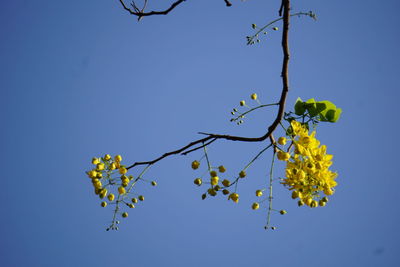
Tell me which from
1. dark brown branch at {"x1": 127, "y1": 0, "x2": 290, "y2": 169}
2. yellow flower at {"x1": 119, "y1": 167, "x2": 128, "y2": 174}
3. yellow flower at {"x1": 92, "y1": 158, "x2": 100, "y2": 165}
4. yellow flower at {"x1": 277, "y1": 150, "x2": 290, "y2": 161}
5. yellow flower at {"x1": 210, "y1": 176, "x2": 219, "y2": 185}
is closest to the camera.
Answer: dark brown branch at {"x1": 127, "y1": 0, "x2": 290, "y2": 169}

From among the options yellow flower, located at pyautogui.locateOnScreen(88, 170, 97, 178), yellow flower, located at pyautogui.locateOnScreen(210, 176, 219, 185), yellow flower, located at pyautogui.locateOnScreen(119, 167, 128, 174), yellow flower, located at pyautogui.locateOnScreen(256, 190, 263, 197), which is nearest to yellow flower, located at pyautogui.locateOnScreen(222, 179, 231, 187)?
yellow flower, located at pyautogui.locateOnScreen(210, 176, 219, 185)

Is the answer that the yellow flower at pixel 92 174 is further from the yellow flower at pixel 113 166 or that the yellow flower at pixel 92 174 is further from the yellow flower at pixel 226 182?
the yellow flower at pixel 226 182

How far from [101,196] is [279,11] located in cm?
135

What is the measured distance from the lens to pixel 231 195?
1741mm

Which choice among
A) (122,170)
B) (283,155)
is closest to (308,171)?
(283,155)

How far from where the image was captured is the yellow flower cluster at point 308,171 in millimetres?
1741

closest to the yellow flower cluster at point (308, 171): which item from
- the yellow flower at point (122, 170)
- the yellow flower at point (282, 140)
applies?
the yellow flower at point (282, 140)

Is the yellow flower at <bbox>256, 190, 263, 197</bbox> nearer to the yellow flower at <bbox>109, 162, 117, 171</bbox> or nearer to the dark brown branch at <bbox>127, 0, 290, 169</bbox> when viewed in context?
the dark brown branch at <bbox>127, 0, 290, 169</bbox>

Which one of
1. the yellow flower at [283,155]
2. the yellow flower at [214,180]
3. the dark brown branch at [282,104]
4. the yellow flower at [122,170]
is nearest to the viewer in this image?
the dark brown branch at [282,104]

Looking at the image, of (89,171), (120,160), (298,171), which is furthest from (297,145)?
(89,171)

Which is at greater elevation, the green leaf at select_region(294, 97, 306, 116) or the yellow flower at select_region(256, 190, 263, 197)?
the green leaf at select_region(294, 97, 306, 116)

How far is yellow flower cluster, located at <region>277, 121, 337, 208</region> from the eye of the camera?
5.71 ft

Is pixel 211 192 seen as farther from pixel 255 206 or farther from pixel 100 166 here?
pixel 100 166

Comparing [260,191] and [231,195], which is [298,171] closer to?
[260,191]
